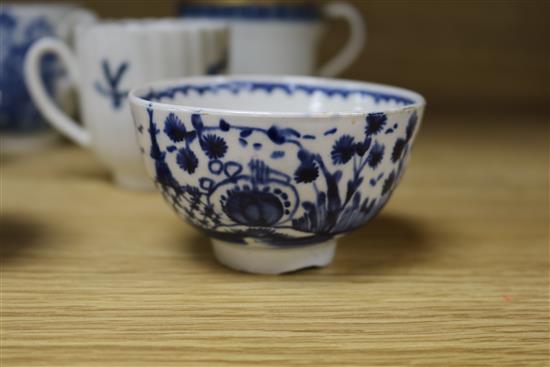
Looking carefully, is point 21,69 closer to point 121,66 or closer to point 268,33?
point 121,66

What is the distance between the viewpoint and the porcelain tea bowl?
1.20 feet

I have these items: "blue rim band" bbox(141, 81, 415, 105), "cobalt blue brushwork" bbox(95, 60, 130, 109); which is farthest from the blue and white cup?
"blue rim band" bbox(141, 81, 415, 105)

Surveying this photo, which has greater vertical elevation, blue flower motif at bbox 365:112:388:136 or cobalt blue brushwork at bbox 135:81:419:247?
blue flower motif at bbox 365:112:388:136

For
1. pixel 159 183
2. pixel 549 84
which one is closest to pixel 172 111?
pixel 159 183

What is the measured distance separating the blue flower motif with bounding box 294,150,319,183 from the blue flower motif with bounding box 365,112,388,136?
0.12 feet

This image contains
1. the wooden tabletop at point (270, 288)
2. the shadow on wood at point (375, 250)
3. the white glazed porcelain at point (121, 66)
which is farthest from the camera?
the white glazed porcelain at point (121, 66)

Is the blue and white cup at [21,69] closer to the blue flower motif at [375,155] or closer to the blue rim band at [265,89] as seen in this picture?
the blue rim band at [265,89]

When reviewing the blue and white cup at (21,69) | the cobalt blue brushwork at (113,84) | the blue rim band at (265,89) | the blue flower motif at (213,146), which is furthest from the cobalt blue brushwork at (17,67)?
the blue flower motif at (213,146)

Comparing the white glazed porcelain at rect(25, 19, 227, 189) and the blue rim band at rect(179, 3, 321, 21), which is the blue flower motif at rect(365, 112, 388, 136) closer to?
the white glazed porcelain at rect(25, 19, 227, 189)

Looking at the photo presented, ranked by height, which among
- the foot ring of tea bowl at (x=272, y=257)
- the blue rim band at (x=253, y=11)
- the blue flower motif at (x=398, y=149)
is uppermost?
the blue rim band at (x=253, y=11)

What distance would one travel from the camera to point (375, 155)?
386 mm

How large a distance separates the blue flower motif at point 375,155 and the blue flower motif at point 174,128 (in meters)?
0.10

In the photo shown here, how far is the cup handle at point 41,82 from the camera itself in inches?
24.2

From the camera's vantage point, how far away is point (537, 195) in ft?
1.99
